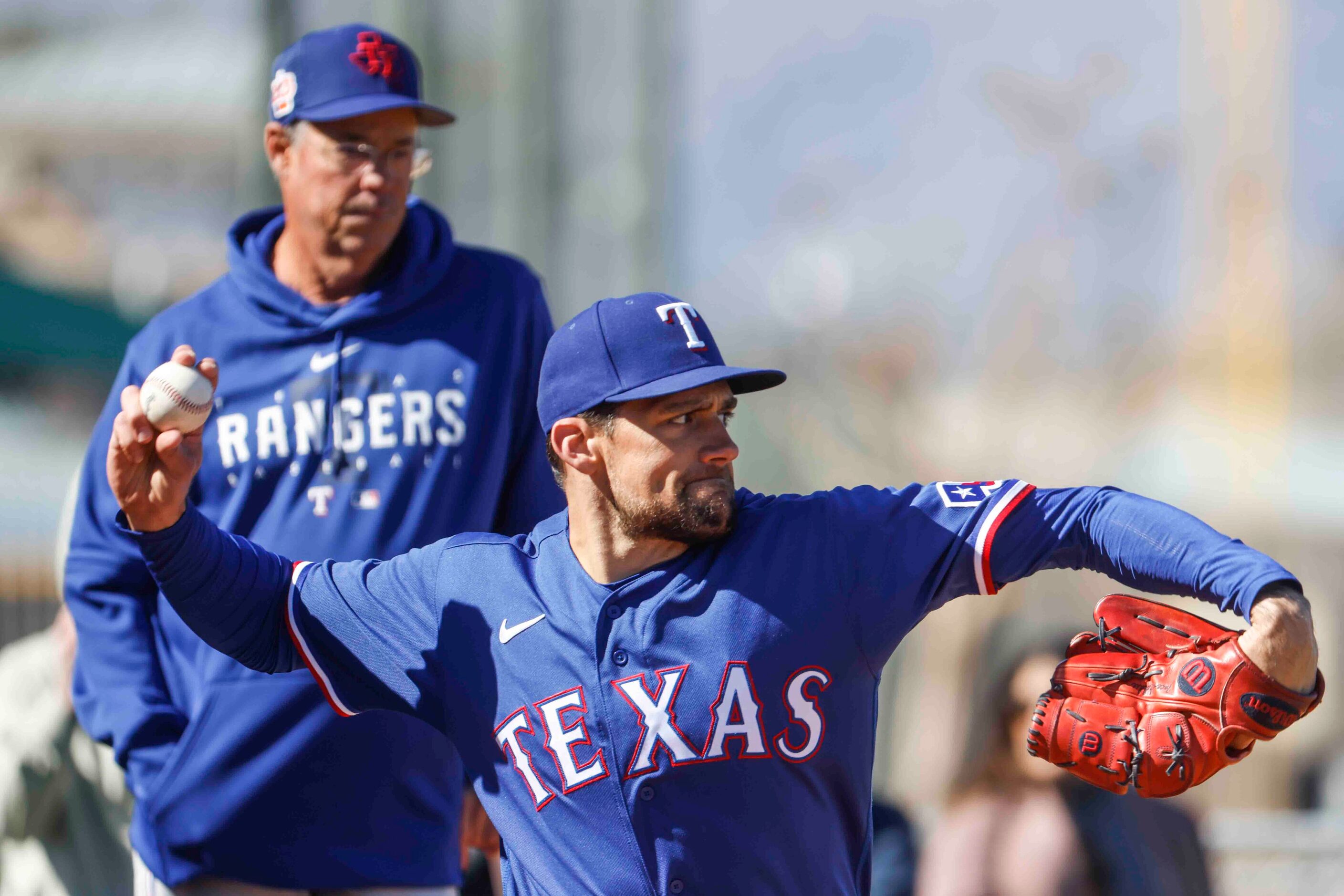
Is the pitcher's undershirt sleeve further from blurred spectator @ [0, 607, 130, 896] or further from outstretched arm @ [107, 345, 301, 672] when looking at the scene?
blurred spectator @ [0, 607, 130, 896]

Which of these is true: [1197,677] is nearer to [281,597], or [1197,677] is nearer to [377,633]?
[377,633]

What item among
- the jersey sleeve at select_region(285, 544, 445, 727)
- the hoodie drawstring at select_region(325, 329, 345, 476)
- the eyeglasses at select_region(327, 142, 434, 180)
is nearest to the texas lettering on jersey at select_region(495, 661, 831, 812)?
the jersey sleeve at select_region(285, 544, 445, 727)

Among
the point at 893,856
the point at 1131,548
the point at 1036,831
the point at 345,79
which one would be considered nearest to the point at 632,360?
the point at 1131,548

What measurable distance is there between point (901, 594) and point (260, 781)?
1.28 m

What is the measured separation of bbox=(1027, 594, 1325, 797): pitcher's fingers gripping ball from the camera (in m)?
1.89

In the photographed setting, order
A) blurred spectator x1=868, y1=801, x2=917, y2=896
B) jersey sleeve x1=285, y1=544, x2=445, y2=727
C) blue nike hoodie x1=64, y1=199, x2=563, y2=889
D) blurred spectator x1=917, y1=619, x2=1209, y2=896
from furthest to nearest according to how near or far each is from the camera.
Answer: blurred spectator x1=868, y1=801, x2=917, y2=896
blurred spectator x1=917, y1=619, x2=1209, y2=896
blue nike hoodie x1=64, y1=199, x2=563, y2=889
jersey sleeve x1=285, y1=544, x2=445, y2=727

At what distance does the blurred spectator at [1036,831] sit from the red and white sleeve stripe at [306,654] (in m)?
2.10

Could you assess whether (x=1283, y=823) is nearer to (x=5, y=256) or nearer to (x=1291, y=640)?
(x=1291, y=640)

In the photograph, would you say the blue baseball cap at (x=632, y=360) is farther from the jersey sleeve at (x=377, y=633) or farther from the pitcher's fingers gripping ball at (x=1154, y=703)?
the pitcher's fingers gripping ball at (x=1154, y=703)

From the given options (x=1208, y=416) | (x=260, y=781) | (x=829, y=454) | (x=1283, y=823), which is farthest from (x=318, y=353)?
(x=1208, y=416)

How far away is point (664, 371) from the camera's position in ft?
7.18

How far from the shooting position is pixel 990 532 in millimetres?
2053

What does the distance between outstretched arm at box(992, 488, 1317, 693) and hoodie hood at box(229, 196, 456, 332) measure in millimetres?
1325

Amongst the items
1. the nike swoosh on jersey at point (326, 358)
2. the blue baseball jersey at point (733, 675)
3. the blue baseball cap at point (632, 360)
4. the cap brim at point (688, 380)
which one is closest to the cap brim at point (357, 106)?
the nike swoosh on jersey at point (326, 358)
